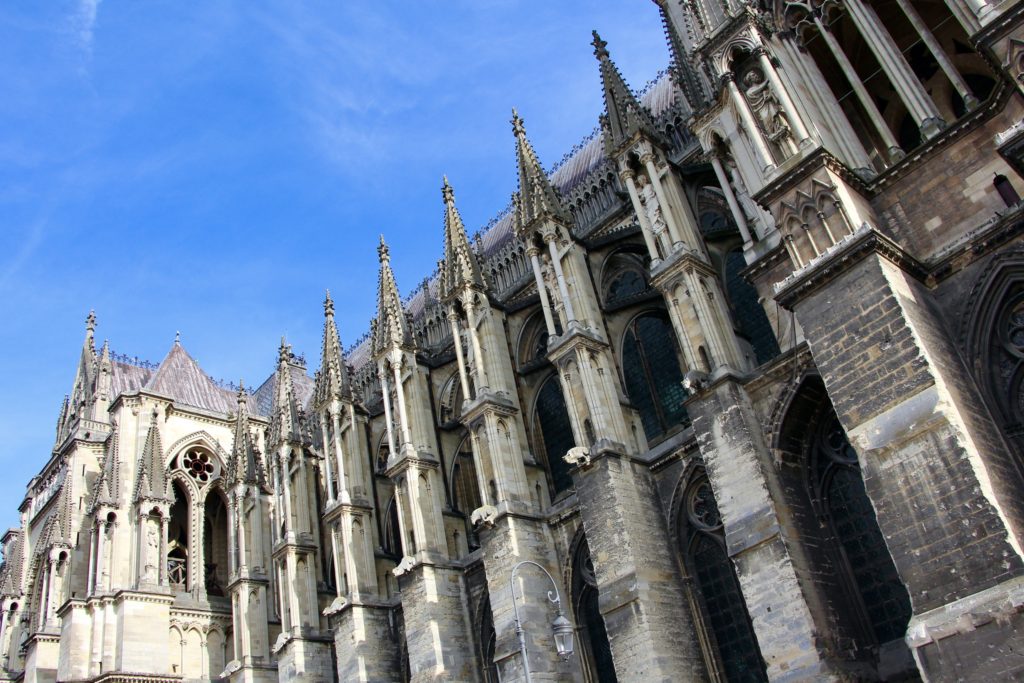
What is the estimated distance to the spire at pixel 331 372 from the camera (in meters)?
26.8

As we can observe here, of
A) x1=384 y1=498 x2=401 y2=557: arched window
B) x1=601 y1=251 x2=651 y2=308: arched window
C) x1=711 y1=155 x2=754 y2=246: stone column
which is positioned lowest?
x1=384 y1=498 x2=401 y2=557: arched window

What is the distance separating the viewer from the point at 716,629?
1611 centimetres

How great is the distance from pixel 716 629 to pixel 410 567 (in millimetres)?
7575

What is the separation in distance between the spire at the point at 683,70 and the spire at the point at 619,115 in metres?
1.02

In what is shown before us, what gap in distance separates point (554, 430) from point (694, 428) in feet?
23.8

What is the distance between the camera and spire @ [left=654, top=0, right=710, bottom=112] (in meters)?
18.9

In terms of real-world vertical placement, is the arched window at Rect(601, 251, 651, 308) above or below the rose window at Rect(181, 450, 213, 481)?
below

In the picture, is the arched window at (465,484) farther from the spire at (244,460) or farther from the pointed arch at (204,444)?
the pointed arch at (204,444)

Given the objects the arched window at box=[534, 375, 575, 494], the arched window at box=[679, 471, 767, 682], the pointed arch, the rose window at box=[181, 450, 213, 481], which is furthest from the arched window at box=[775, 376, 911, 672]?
the rose window at box=[181, 450, 213, 481]

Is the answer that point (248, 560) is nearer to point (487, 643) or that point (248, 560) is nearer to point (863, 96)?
point (487, 643)

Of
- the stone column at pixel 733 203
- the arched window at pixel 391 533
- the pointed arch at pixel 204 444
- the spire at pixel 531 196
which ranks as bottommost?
the arched window at pixel 391 533

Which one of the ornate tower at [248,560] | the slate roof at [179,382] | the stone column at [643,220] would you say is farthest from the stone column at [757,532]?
the slate roof at [179,382]

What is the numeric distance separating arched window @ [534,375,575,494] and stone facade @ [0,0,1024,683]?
10 cm

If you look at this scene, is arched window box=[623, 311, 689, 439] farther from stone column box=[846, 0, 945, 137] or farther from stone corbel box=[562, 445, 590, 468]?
stone column box=[846, 0, 945, 137]
